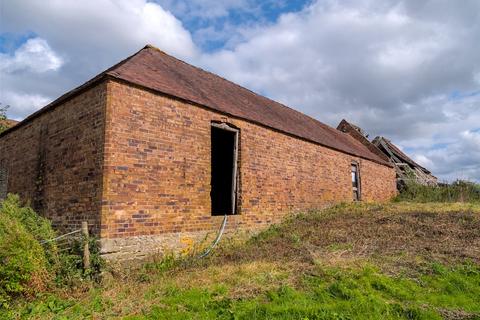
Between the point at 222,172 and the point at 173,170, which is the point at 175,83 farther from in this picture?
the point at 222,172

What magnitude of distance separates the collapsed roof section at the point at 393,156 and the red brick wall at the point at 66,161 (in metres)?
21.0

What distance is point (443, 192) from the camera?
20.9 metres

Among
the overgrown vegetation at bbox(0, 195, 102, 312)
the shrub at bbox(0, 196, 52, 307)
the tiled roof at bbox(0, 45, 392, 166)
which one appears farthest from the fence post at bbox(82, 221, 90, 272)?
the tiled roof at bbox(0, 45, 392, 166)

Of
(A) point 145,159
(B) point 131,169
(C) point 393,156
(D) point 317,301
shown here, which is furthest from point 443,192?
(B) point 131,169

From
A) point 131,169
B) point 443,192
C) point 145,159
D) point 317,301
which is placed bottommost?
point 317,301

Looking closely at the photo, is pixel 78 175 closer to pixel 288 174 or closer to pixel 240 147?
pixel 240 147

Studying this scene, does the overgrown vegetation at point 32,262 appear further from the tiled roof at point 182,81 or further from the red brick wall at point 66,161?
the tiled roof at point 182,81

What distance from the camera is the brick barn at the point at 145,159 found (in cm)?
720

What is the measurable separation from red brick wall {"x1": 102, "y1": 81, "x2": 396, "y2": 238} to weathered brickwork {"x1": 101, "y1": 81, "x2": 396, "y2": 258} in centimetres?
2

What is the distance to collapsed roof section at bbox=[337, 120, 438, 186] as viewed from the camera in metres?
24.3

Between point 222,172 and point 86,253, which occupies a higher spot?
point 222,172

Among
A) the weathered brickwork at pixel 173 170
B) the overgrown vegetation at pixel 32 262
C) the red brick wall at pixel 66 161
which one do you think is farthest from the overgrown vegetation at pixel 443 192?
the overgrown vegetation at pixel 32 262

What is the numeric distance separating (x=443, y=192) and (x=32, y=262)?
70.7ft

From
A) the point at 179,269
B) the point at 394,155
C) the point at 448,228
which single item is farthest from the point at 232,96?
the point at 394,155
